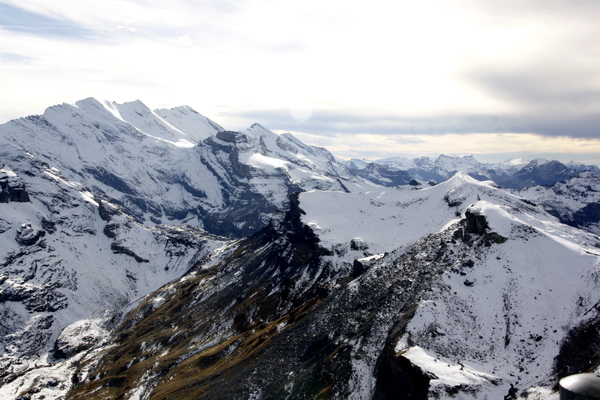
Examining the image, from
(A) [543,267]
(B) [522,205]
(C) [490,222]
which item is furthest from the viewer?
(B) [522,205]

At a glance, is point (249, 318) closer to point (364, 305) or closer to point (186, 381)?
→ point (186, 381)

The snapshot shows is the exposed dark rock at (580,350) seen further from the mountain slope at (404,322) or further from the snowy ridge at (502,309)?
the snowy ridge at (502,309)

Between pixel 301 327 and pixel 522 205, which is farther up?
pixel 522 205

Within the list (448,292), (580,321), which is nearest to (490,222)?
(448,292)

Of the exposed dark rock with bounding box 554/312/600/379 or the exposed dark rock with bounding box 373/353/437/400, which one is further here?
the exposed dark rock with bounding box 373/353/437/400

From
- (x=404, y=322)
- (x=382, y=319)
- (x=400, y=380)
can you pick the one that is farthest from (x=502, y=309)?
(x=400, y=380)

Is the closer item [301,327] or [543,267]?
[543,267]

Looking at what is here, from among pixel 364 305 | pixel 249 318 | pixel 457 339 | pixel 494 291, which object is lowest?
pixel 249 318

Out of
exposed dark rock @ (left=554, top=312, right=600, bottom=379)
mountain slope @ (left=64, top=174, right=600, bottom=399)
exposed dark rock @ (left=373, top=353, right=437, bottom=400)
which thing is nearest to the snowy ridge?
mountain slope @ (left=64, top=174, right=600, bottom=399)

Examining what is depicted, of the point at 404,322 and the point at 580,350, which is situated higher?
the point at 580,350

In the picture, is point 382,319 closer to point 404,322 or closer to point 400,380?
point 404,322

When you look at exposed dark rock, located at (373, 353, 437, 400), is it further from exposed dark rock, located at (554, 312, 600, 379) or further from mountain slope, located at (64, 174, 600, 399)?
exposed dark rock, located at (554, 312, 600, 379)
